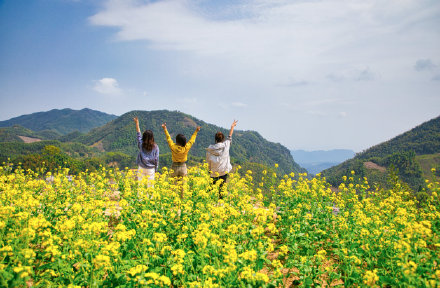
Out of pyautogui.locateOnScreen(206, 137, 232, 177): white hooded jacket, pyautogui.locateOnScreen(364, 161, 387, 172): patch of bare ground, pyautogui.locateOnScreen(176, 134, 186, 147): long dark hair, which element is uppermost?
pyautogui.locateOnScreen(176, 134, 186, 147): long dark hair

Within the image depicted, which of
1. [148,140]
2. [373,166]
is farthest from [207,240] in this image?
[373,166]

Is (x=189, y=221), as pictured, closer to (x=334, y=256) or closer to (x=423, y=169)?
(x=334, y=256)

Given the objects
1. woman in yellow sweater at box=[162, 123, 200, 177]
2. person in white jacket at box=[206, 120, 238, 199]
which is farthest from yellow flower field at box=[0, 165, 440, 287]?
woman in yellow sweater at box=[162, 123, 200, 177]

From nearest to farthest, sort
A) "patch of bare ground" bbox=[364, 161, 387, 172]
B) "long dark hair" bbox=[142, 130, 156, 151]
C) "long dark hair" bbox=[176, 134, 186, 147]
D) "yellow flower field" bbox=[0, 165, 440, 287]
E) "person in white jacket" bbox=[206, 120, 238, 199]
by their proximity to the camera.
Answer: "yellow flower field" bbox=[0, 165, 440, 287] → "long dark hair" bbox=[142, 130, 156, 151] → "long dark hair" bbox=[176, 134, 186, 147] → "person in white jacket" bbox=[206, 120, 238, 199] → "patch of bare ground" bbox=[364, 161, 387, 172]

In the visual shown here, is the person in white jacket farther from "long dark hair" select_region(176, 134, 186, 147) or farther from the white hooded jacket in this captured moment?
"long dark hair" select_region(176, 134, 186, 147)

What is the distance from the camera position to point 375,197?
9164mm

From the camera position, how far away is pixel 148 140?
8.98 m

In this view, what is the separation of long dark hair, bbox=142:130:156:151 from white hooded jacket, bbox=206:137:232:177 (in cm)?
200

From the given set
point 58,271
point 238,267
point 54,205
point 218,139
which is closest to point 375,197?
point 218,139

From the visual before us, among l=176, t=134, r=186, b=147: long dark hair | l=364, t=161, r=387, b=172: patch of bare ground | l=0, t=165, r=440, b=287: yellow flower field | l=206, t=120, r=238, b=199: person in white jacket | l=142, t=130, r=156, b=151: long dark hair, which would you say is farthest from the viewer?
l=364, t=161, r=387, b=172: patch of bare ground

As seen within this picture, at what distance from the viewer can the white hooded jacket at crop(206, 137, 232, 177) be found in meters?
9.34

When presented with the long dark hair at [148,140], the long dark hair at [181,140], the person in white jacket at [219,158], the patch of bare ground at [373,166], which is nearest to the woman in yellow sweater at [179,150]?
the long dark hair at [181,140]

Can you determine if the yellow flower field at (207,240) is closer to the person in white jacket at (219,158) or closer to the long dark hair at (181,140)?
the person in white jacket at (219,158)

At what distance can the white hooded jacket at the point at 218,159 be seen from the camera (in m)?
9.34
